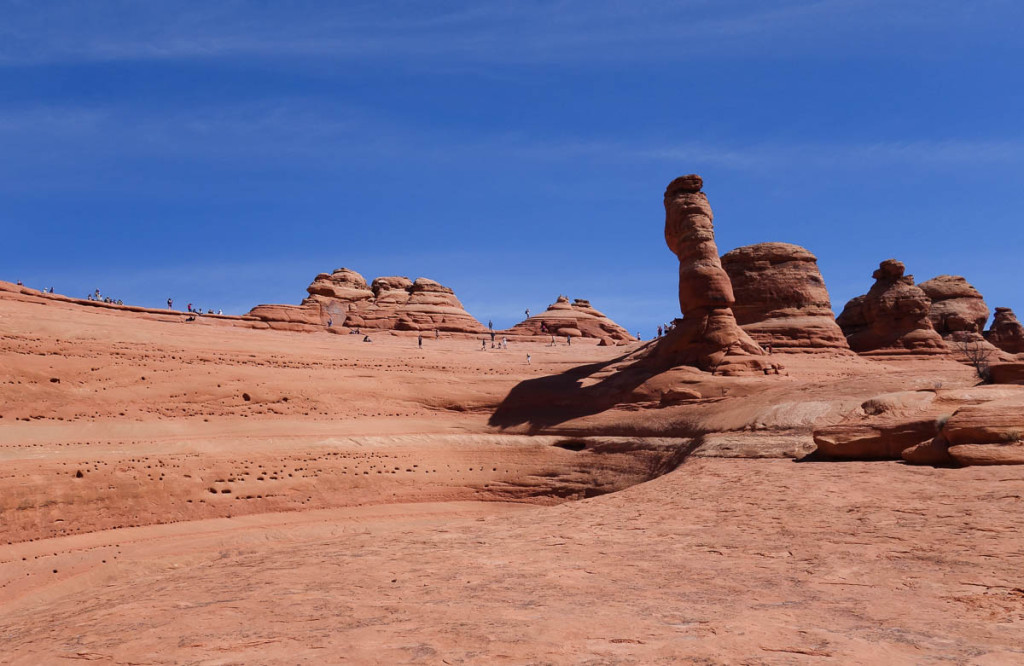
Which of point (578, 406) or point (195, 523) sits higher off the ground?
point (578, 406)

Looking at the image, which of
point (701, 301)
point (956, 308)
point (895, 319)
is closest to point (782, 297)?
point (895, 319)

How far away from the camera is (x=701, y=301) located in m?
27.5

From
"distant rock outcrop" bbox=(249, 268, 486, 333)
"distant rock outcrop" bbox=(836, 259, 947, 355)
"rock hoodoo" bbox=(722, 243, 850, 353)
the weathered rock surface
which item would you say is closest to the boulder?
the weathered rock surface

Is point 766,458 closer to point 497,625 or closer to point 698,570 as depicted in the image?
point 698,570

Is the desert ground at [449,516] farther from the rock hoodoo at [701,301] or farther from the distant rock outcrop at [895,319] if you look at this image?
the distant rock outcrop at [895,319]

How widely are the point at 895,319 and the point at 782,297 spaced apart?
9547 millimetres

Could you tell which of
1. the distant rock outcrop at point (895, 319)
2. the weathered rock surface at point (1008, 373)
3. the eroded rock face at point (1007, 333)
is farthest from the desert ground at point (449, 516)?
the eroded rock face at point (1007, 333)

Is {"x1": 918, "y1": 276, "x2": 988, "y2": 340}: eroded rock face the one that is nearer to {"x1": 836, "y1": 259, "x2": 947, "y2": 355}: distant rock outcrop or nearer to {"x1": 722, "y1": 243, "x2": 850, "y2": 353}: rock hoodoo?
{"x1": 836, "y1": 259, "x2": 947, "y2": 355}: distant rock outcrop

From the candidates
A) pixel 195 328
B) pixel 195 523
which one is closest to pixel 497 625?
pixel 195 523

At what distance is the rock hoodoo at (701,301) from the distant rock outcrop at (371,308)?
25.5m

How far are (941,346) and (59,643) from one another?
45833 mm

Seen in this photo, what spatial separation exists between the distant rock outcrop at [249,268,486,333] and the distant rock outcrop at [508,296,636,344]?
185 inches

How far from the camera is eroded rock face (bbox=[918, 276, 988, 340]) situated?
49969 millimetres

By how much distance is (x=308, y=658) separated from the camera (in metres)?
5.86
